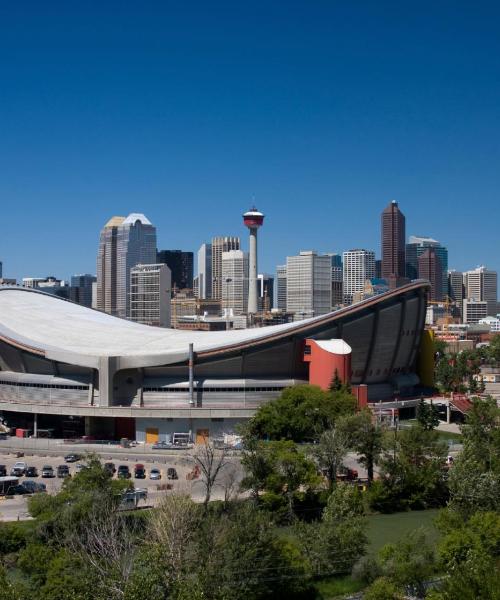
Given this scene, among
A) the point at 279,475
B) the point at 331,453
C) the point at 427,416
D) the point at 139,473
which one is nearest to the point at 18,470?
the point at 139,473

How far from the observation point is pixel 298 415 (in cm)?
5362

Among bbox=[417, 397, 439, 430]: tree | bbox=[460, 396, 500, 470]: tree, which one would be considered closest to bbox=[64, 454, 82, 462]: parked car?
bbox=[417, 397, 439, 430]: tree

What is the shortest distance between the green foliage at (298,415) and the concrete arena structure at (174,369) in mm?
6269

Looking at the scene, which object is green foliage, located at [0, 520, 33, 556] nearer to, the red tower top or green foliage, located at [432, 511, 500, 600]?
green foliage, located at [432, 511, 500, 600]

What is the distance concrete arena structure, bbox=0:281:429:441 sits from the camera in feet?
201

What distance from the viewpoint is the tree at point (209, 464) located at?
36.5 meters

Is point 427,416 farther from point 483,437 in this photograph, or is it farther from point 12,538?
point 12,538

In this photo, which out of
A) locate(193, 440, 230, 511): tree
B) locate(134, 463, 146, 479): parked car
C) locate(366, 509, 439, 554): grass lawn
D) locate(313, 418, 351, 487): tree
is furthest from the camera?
locate(134, 463, 146, 479): parked car

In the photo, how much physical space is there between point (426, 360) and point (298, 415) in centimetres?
2470

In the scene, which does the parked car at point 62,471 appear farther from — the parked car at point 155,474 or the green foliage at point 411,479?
the green foliage at point 411,479

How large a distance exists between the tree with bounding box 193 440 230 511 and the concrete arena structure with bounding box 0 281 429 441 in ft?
33.3

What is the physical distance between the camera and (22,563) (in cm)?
2858

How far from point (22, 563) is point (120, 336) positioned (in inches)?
1643

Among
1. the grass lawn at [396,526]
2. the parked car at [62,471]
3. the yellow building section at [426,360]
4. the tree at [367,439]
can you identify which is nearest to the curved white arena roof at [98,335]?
the yellow building section at [426,360]
